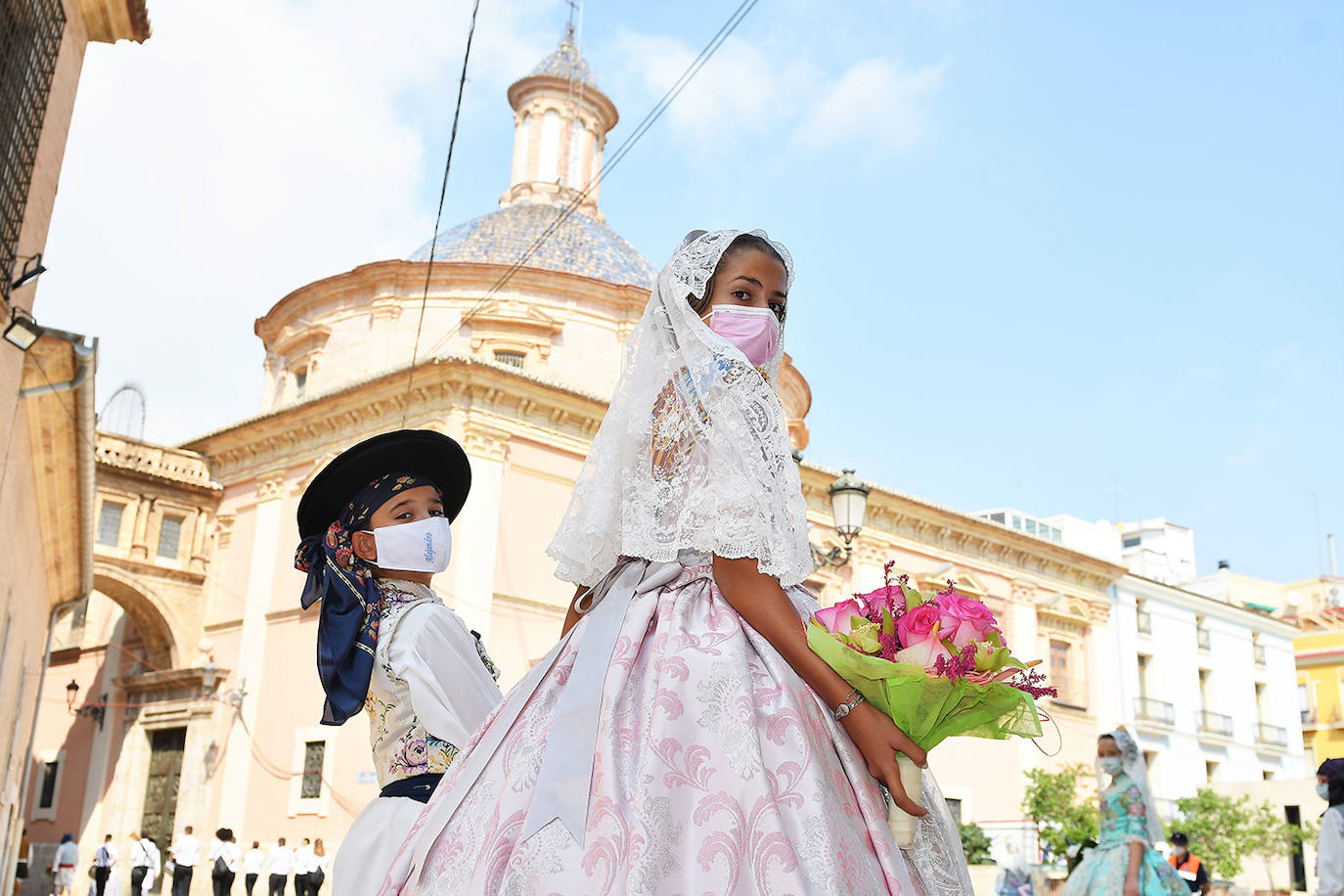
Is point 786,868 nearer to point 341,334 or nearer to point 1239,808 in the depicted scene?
point 341,334

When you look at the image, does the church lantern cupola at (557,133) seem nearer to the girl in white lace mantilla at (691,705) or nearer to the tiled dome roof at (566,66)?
the tiled dome roof at (566,66)

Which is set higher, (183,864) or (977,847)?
(977,847)

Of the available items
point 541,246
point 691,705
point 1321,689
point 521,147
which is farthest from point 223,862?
point 1321,689

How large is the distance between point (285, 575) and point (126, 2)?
45.8 feet

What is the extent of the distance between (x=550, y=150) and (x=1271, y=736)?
26.0 meters

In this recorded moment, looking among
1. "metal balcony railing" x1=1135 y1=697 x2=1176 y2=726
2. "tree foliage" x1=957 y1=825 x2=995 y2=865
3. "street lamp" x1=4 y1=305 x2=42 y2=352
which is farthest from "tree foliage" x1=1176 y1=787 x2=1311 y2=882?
"street lamp" x1=4 y1=305 x2=42 y2=352

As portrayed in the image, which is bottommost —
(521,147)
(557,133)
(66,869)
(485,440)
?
(66,869)

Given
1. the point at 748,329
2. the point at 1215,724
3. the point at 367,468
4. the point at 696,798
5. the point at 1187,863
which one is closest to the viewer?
the point at 696,798

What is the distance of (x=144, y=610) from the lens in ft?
73.5

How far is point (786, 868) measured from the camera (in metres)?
1.91

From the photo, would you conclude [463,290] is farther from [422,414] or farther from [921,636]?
[921,636]

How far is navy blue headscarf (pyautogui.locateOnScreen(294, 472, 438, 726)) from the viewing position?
2918mm

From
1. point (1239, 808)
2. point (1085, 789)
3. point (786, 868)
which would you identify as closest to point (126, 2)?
point (786, 868)

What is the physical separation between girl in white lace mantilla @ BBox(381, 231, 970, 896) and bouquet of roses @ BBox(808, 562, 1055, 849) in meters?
0.04
